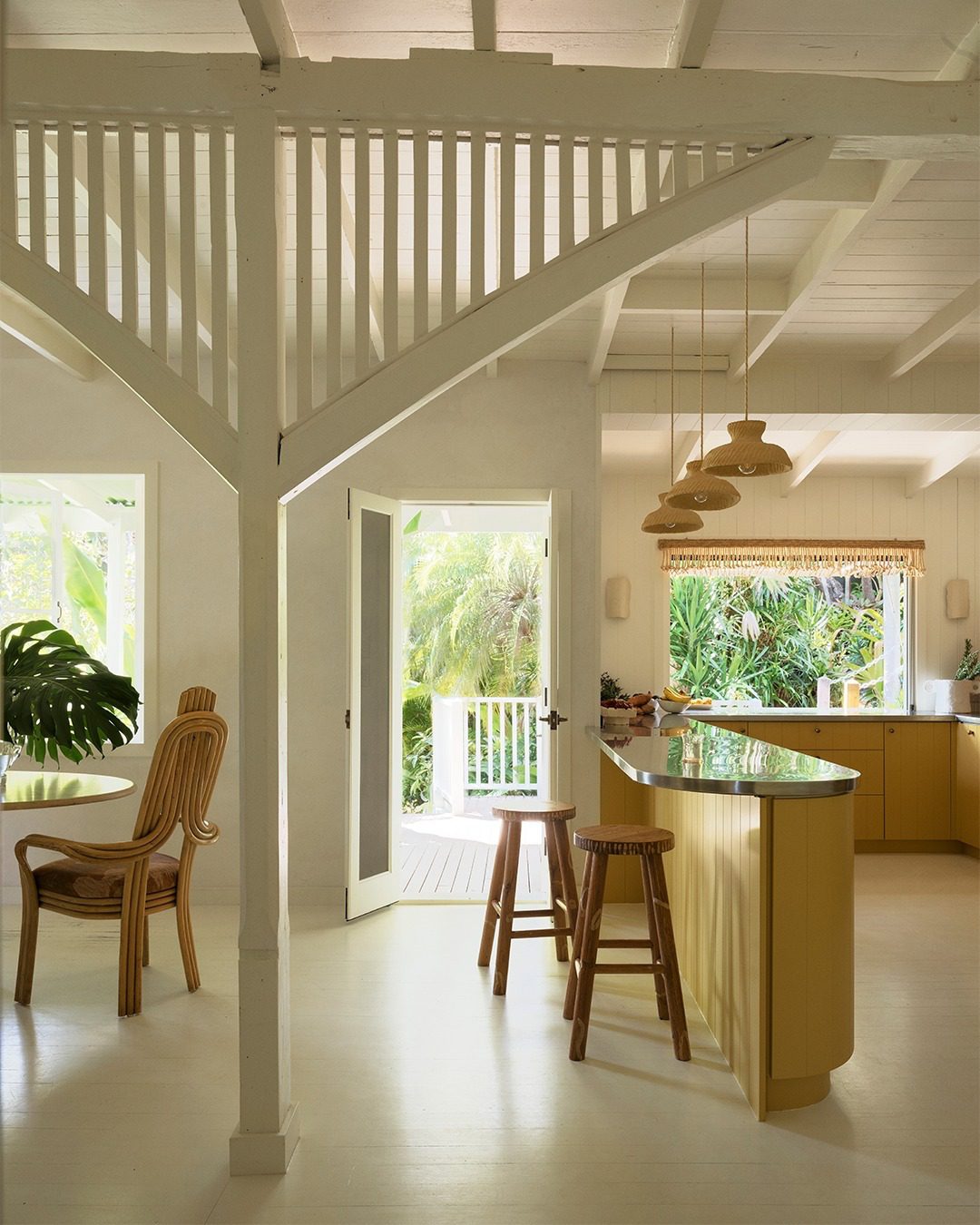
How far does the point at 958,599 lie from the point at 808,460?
177cm

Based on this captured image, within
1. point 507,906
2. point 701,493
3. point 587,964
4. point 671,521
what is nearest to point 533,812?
point 507,906

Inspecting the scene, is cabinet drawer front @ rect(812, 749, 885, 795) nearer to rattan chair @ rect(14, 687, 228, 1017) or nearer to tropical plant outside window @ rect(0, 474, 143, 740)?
rattan chair @ rect(14, 687, 228, 1017)

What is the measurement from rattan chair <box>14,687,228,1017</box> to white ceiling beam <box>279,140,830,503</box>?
1.57 m

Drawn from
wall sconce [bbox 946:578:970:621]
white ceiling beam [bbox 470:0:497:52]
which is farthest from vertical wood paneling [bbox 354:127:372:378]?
wall sconce [bbox 946:578:970:621]

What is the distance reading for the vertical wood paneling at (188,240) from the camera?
8.93 ft

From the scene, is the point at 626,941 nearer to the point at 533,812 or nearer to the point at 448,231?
the point at 533,812

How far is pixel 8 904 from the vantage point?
555cm

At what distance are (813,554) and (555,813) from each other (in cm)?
455

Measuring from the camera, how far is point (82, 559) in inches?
284

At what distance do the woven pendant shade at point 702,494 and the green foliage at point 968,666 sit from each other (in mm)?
4082

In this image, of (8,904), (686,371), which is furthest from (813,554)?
(8,904)

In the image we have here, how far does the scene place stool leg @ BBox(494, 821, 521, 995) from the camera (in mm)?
4082

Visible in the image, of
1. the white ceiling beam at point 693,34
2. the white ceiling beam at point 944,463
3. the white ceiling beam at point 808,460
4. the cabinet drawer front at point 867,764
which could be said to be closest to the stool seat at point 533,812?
the white ceiling beam at point 693,34

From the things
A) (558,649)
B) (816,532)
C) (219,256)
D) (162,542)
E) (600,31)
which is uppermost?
(600,31)
